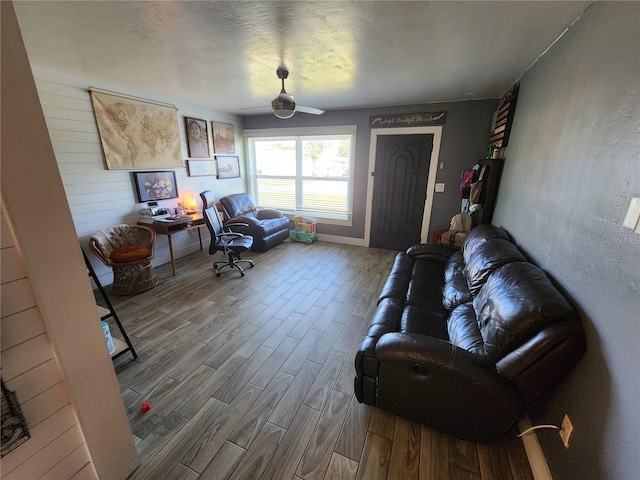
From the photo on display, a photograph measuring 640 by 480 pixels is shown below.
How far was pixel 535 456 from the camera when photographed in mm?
1354

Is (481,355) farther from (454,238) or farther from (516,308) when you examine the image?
(454,238)

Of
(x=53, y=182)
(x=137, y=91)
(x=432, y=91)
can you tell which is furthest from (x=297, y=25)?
(x=137, y=91)

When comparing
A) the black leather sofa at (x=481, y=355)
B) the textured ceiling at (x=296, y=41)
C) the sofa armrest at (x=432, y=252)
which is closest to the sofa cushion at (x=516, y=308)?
the black leather sofa at (x=481, y=355)

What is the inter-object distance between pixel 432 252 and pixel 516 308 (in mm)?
1649

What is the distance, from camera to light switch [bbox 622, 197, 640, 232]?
923 millimetres

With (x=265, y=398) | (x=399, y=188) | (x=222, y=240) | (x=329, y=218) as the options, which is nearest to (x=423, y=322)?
(x=265, y=398)

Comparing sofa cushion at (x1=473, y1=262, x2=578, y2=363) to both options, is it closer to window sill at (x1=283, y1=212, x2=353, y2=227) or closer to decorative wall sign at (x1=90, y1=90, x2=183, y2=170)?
window sill at (x1=283, y1=212, x2=353, y2=227)

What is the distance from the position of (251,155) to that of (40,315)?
16.4 ft

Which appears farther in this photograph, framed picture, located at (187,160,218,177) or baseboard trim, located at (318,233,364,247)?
baseboard trim, located at (318,233,364,247)

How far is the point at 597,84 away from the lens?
1314 millimetres

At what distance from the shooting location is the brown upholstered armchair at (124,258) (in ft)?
9.67

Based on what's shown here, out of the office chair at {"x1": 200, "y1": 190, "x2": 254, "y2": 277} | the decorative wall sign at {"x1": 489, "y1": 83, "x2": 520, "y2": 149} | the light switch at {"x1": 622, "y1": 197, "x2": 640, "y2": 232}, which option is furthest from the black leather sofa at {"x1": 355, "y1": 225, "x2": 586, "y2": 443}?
the office chair at {"x1": 200, "y1": 190, "x2": 254, "y2": 277}

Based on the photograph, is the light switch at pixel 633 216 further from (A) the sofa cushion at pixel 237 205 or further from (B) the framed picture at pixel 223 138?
(B) the framed picture at pixel 223 138

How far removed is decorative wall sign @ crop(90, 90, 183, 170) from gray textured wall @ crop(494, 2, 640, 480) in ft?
14.4
